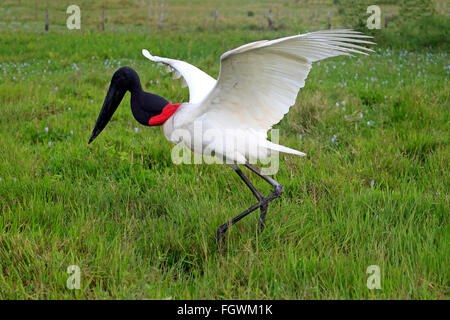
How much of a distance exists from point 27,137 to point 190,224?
2.86 metres

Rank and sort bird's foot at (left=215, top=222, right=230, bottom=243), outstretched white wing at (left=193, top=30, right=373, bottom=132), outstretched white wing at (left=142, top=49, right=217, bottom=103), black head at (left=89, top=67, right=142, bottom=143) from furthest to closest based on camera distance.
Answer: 1. outstretched white wing at (left=142, top=49, right=217, bottom=103)
2. black head at (left=89, top=67, right=142, bottom=143)
3. bird's foot at (left=215, top=222, right=230, bottom=243)
4. outstretched white wing at (left=193, top=30, right=373, bottom=132)

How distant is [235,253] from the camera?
110 inches

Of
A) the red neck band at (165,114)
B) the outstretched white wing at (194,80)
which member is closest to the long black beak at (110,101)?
the red neck band at (165,114)

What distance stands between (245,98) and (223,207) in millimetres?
927

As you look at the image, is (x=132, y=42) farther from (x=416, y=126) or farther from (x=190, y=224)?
(x=190, y=224)

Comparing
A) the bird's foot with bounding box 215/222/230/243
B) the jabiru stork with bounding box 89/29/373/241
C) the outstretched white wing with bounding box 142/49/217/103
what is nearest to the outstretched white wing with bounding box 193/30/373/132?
the jabiru stork with bounding box 89/29/373/241

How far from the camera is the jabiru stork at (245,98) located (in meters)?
2.40

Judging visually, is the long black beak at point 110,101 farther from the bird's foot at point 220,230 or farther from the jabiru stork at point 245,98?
the bird's foot at point 220,230

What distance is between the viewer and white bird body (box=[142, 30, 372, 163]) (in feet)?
7.88

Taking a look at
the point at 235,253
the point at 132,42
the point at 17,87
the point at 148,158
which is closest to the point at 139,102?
the point at 235,253

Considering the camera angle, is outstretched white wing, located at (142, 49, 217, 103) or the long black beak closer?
the long black beak

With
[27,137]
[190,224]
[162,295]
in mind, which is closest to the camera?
[162,295]

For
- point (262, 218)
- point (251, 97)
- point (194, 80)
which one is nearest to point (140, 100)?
point (194, 80)

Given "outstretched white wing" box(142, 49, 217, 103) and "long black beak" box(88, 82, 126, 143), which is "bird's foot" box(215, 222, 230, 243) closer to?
"outstretched white wing" box(142, 49, 217, 103)
